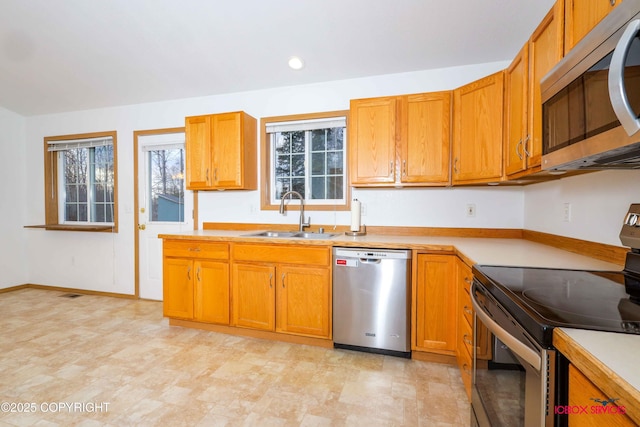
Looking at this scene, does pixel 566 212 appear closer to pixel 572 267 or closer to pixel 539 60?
pixel 572 267

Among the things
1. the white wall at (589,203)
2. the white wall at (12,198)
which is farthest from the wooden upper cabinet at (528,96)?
the white wall at (12,198)

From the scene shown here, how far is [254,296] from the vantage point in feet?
8.84

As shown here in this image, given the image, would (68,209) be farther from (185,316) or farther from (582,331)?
(582,331)

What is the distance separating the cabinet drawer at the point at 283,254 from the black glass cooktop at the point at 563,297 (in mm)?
1291

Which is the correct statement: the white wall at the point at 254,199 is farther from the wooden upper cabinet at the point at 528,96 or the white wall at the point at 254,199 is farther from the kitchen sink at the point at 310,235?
the wooden upper cabinet at the point at 528,96

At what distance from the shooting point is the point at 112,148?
4.12 m

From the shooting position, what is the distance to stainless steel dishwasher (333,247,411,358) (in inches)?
90.6

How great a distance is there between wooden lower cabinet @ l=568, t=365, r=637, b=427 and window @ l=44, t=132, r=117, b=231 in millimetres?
4728

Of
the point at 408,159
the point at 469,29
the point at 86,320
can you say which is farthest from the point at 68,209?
the point at 469,29

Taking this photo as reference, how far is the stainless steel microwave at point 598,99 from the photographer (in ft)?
2.52

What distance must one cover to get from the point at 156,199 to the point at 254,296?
221cm

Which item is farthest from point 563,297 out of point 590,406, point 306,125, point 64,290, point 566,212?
point 64,290

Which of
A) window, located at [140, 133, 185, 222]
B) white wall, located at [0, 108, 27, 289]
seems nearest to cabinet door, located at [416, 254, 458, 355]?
window, located at [140, 133, 185, 222]

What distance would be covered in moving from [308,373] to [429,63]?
9.29 feet
